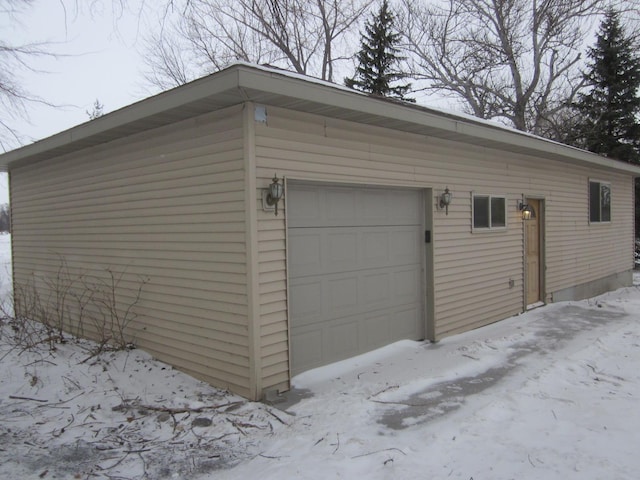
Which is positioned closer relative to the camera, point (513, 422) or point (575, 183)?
point (513, 422)

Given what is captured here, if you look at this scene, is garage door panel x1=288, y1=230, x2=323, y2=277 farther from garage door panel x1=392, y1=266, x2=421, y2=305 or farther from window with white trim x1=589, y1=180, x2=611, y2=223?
window with white trim x1=589, y1=180, x2=611, y2=223

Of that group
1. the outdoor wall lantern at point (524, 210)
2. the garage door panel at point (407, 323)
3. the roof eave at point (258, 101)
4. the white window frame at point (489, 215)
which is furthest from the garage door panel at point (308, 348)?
the outdoor wall lantern at point (524, 210)

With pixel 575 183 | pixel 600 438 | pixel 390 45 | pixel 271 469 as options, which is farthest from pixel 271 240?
pixel 390 45

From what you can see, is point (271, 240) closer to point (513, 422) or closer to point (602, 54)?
point (513, 422)

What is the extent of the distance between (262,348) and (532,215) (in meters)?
6.90

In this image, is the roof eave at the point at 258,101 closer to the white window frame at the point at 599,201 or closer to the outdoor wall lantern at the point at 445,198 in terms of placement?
the outdoor wall lantern at the point at 445,198

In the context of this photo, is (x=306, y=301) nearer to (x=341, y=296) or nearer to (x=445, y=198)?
(x=341, y=296)

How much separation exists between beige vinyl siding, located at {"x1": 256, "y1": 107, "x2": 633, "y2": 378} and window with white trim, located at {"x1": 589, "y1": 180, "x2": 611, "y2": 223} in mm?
249

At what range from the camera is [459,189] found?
7.07 m

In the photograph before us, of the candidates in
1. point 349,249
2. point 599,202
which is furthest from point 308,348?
point 599,202

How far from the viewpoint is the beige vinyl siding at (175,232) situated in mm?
4543

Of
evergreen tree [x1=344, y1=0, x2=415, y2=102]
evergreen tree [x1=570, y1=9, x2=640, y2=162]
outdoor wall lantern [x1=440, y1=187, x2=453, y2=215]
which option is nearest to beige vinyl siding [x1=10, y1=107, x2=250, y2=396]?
outdoor wall lantern [x1=440, y1=187, x2=453, y2=215]

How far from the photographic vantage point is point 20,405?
171 inches

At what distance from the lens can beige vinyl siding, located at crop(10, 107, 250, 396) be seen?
4.54 m
